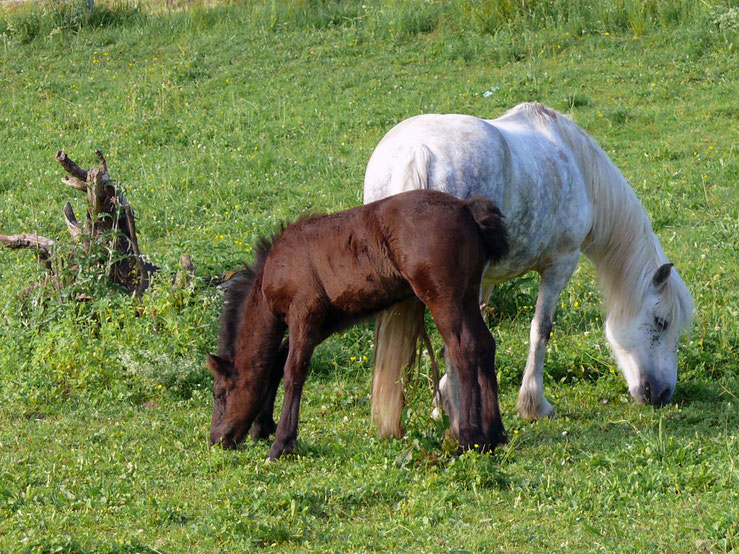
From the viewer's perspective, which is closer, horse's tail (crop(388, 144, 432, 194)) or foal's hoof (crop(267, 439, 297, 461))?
foal's hoof (crop(267, 439, 297, 461))

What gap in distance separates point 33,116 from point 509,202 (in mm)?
9965

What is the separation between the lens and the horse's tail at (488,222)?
5.05m

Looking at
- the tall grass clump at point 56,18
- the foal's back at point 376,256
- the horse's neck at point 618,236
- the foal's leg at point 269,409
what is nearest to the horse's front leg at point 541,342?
the horse's neck at point 618,236

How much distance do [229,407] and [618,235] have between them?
10.1 ft

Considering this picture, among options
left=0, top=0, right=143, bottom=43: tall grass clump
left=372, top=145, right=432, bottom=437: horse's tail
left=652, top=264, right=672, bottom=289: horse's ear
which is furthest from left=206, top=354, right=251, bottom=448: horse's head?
left=0, top=0, right=143, bottom=43: tall grass clump

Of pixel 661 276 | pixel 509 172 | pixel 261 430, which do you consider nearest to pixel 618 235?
pixel 661 276

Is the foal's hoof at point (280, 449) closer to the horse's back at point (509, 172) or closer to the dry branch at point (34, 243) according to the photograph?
the horse's back at point (509, 172)

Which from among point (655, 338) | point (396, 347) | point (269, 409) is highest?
point (396, 347)

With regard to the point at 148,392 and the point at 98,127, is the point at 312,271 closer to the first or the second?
the point at 148,392

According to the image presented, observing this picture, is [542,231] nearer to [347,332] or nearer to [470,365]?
[470,365]

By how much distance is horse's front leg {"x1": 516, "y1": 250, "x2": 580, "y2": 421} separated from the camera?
20.8ft

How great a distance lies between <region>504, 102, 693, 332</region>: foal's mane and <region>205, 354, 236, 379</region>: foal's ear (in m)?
2.75

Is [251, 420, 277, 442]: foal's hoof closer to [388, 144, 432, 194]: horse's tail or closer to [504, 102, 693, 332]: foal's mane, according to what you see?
[388, 144, 432, 194]: horse's tail

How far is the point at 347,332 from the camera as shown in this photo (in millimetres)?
7504
